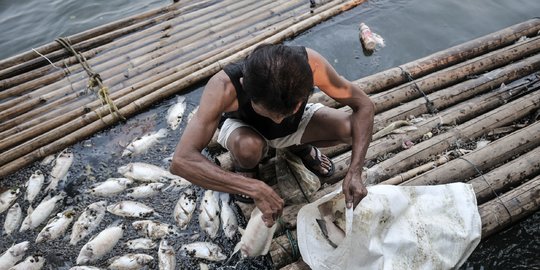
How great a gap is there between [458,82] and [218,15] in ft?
11.8

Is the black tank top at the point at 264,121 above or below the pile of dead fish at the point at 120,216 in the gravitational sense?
above

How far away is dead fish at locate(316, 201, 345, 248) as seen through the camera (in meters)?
2.60

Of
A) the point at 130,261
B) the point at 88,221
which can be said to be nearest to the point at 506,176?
the point at 130,261

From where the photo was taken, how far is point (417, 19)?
648cm

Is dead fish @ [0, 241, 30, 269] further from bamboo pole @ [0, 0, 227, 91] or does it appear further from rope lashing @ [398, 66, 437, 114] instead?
rope lashing @ [398, 66, 437, 114]

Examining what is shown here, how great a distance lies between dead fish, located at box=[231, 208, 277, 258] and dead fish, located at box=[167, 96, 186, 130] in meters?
2.28

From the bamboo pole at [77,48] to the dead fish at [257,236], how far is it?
422 centimetres

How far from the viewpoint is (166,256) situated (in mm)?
3236

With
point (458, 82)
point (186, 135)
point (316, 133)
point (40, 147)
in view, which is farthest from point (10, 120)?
point (458, 82)

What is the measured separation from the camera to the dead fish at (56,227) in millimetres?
3467

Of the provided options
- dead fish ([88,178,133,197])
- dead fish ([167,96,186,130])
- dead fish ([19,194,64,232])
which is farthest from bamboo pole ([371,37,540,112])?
dead fish ([19,194,64,232])

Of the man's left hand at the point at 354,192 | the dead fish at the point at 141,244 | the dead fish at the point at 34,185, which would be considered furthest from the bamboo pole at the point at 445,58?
the dead fish at the point at 34,185

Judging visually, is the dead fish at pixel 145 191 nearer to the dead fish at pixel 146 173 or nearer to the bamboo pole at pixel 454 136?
the dead fish at pixel 146 173

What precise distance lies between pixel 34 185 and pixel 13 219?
1.30 ft
